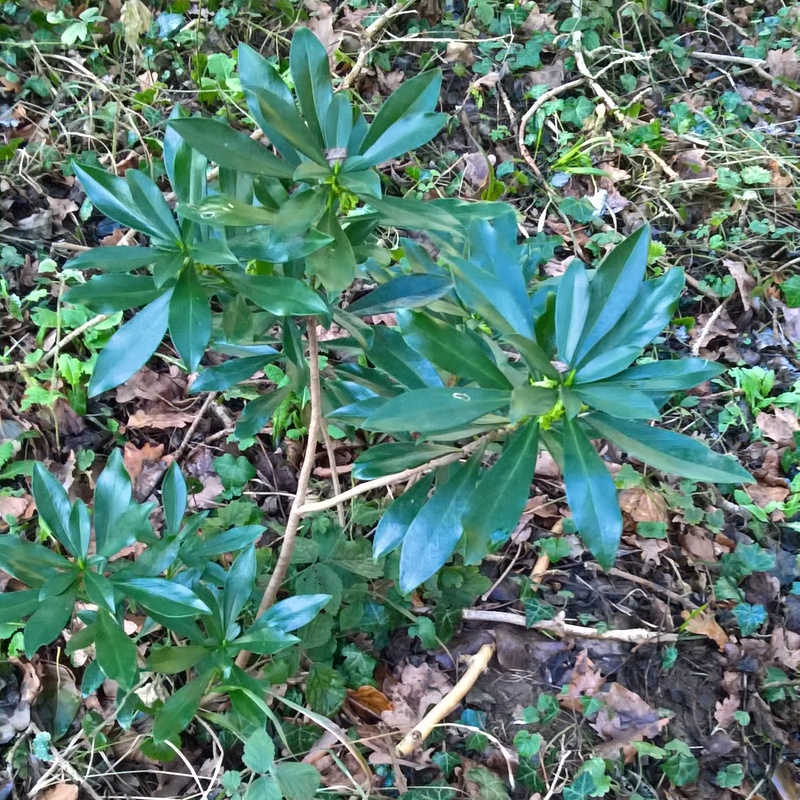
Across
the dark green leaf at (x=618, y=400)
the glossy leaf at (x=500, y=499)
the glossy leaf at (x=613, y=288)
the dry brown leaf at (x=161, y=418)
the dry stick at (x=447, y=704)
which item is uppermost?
the glossy leaf at (x=613, y=288)

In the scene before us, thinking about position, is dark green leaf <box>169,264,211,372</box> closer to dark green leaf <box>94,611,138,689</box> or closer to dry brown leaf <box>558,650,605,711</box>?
dark green leaf <box>94,611,138,689</box>

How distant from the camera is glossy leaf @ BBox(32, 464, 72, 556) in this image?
3.34ft

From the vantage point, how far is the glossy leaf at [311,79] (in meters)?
0.88

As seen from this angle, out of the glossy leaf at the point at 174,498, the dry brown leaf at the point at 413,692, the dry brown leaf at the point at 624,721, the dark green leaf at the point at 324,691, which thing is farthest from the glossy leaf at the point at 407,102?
the dry brown leaf at the point at 624,721

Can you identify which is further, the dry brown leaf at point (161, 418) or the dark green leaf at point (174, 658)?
the dry brown leaf at point (161, 418)

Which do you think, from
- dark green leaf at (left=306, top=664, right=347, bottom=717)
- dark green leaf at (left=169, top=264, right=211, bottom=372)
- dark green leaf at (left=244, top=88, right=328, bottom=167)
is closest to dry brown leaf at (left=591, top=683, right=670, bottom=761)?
dark green leaf at (left=306, top=664, right=347, bottom=717)

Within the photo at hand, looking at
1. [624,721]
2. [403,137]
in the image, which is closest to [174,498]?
[403,137]

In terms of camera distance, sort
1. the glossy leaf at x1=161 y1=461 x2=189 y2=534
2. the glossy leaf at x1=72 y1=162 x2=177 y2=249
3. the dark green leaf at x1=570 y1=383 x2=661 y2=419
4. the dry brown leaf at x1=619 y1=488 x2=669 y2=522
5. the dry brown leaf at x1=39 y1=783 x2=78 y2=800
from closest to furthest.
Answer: the dark green leaf at x1=570 y1=383 x2=661 y2=419
the glossy leaf at x1=72 y1=162 x2=177 y2=249
the glossy leaf at x1=161 y1=461 x2=189 y2=534
the dry brown leaf at x1=39 y1=783 x2=78 y2=800
the dry brown leaf at x1=619 y1=488 x2=669 y2=522

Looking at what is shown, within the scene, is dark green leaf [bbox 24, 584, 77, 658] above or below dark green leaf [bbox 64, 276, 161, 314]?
below

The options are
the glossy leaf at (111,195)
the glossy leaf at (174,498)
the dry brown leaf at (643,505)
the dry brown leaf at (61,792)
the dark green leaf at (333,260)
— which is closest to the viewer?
the dark green leaf at (333,260)

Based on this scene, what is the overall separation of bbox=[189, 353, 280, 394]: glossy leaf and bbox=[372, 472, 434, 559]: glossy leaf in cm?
36

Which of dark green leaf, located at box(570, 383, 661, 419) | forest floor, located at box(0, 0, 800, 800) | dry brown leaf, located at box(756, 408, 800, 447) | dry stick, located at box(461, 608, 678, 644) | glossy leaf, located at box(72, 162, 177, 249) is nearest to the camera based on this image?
dark green leaf, located at box(570, 383, 661, 419)

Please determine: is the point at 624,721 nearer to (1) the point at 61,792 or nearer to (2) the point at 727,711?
(2) the point at 727,711

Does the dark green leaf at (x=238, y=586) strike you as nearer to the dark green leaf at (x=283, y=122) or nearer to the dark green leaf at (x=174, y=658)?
the dark green leaf at (x=174, y=658)
